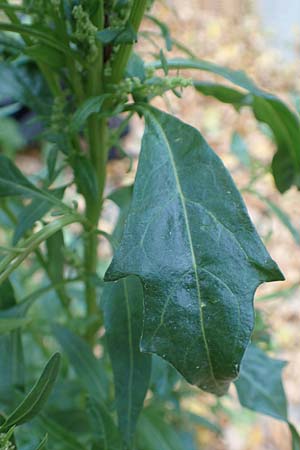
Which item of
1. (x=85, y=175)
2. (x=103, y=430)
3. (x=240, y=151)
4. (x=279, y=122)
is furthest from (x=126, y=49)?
(x=240, y=151)

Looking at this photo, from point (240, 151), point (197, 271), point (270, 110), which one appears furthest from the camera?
point (240, 151)

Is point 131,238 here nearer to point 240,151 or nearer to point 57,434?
point 57,434

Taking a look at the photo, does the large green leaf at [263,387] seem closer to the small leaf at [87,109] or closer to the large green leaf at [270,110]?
the large green leaf at [270,110]

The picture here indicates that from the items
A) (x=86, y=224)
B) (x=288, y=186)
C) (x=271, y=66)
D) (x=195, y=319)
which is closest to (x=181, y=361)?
(x=195, y=319)

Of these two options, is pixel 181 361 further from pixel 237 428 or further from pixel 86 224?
pixel 237 428

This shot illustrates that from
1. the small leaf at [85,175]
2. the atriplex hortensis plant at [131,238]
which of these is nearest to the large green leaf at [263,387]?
the atriplex hortensis plant at [131,238]
